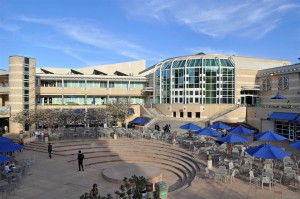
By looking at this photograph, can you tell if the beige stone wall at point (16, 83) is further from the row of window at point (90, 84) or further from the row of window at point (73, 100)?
the row of window at point (90, 84)

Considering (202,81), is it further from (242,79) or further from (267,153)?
(267,153)

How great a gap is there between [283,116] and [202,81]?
16.2 meters

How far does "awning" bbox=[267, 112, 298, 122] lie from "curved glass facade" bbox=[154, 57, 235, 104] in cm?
1186

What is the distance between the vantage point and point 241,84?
44.8 m

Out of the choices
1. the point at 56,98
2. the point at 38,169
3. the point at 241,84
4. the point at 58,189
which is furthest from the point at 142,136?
the point at 56,98

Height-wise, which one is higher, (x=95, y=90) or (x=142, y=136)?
(x=95, y=90)

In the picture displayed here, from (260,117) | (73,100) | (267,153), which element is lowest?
(267,153)

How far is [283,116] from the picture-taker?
31.5 metres

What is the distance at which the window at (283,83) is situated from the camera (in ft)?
122

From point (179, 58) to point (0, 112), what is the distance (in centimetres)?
3035

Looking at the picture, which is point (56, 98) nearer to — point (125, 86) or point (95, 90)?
point (95, 90)

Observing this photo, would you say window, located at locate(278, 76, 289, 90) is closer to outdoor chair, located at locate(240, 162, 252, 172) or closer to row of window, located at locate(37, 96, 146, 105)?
outdoor chair, located at locate(240, 162, 252, 172)

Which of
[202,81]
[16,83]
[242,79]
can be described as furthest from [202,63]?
[16,83]

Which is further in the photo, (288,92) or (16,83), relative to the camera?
(16,83)
